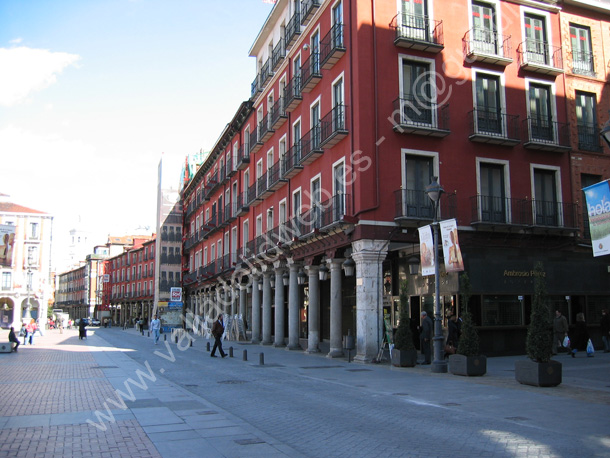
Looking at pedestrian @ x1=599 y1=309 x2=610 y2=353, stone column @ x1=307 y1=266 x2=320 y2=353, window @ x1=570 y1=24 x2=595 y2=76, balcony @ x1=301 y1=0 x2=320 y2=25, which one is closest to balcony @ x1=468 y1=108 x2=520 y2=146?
window @ x1=570 y1=24 x2=595 y2=76

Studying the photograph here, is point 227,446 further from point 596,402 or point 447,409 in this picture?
point 596,402

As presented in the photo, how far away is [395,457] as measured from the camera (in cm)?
703

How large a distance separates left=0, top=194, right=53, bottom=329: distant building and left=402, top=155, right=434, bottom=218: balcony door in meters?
63.4

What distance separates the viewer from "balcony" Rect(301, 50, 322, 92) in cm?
2484

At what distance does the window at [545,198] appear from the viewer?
23422 millimetres

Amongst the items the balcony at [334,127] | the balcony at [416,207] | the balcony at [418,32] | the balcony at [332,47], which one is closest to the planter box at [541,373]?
the balcony at [416,207]

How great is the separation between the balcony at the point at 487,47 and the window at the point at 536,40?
1.21m

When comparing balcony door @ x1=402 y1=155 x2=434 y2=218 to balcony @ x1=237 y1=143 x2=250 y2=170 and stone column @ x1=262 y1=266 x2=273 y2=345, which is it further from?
balcony @ x1=237 y1=143 x2=250 y2=170

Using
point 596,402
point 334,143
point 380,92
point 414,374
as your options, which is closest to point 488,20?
point 380,92

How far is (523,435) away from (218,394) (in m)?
6.83

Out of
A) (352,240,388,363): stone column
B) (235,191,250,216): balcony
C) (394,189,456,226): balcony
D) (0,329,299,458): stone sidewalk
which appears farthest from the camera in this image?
(235,191,250,216): balcony

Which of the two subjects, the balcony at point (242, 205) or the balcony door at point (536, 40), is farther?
the balcony at point (242, 205)

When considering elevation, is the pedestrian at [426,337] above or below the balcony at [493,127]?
below

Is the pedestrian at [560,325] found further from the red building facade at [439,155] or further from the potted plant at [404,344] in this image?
the potted plant at [404,344]
